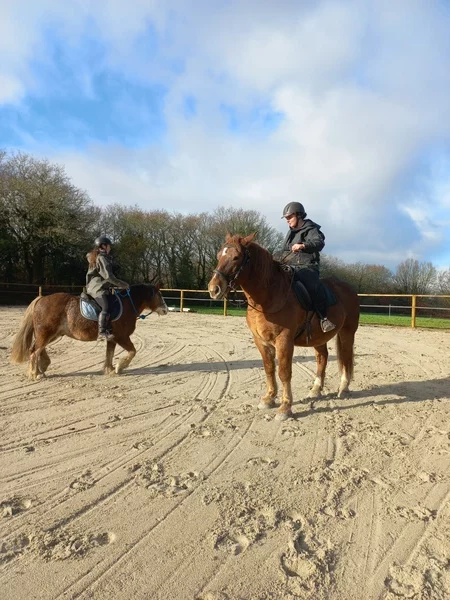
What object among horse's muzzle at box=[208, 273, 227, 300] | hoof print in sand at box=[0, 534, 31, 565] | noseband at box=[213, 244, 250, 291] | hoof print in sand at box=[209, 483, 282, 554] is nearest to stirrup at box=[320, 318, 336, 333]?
noseband at box=[213, 244, 250, 291]

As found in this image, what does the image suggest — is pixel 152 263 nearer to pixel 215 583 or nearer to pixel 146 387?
pixel 146 387

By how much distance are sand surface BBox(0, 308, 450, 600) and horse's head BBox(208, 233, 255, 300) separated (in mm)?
1580

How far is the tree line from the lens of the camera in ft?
88.1

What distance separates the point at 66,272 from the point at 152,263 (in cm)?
813

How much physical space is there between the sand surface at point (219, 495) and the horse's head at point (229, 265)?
158cm

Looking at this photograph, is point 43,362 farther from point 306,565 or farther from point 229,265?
point 306,565

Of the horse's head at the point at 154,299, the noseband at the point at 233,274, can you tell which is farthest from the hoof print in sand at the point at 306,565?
the horse's head at the point at 154,299

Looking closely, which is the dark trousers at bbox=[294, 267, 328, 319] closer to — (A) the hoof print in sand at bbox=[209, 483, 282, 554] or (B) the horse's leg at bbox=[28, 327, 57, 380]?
(A) the hoof print in sand at bbox=[209, 483, 282, 554]

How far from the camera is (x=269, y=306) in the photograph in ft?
14.3

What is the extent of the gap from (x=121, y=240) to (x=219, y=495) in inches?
1316

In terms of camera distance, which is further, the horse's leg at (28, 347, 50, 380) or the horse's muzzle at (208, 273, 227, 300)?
the horse's leg at (28, 347, 50, 380)

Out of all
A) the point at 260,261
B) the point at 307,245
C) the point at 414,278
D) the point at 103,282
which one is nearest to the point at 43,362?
the point at 103,282

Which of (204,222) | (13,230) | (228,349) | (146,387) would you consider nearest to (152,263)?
(204,222)

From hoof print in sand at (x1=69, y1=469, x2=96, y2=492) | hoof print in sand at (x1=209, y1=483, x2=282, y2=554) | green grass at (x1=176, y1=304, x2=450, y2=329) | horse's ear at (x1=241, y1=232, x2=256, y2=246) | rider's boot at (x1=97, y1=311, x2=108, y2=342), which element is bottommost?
green grass at (x1=176, y1=304, x2=450, y2=329)
